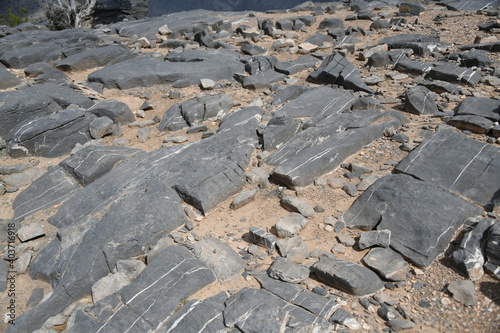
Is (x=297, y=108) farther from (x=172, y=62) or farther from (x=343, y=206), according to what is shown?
(x=172, y=62)

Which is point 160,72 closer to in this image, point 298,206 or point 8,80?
point 8,80

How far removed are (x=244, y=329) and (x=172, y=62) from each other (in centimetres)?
764

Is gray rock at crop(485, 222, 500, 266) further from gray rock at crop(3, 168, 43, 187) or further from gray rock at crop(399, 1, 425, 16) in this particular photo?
gray rock at crop(399, 1, 425, 16)

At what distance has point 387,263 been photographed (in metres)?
3.94

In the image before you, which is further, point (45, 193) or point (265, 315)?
point (45, 193)

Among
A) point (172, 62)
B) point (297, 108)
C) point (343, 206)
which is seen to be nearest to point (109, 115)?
point (172, 62)

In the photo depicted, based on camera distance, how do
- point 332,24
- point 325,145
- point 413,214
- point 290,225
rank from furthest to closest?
1. point 332,24
2. point 325,145
3. point 290,225
4. point 413,214

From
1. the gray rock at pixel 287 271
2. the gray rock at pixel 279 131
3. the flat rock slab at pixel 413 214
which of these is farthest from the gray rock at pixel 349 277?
the gray rock at pixel 279 131

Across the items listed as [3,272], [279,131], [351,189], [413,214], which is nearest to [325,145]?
[279,131]

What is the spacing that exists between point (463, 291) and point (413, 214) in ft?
3.21

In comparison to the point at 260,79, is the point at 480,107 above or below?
above

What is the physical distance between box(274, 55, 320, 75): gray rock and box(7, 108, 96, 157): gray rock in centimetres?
433

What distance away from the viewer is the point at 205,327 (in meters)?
3.46

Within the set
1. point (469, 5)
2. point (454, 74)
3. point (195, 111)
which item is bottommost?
point (195, 111)
